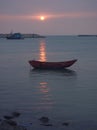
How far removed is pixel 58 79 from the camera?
3634 cm

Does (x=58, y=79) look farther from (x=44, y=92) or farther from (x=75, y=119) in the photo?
(x=75, y=119)

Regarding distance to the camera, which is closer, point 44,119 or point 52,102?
point 44,119

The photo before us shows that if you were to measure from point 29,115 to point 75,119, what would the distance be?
98.3 inches

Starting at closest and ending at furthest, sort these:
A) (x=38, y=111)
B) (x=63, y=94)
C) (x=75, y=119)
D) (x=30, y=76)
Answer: (x=75, y=119) → (x=38, y=111) → (x=63, y=94) → (x=30, y=76)

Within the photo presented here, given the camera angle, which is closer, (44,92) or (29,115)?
(29,115)

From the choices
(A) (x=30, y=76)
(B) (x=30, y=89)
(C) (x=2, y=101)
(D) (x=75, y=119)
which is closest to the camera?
(D) (x=75, y=119)

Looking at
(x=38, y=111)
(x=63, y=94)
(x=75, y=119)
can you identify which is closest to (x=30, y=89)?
(x=63, y=94)

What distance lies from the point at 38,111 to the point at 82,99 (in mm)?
4812

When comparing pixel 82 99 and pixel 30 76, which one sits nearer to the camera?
pixel 82 99

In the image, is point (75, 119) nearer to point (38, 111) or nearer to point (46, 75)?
point (38, 111)

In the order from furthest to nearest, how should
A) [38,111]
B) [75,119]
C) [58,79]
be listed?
[58,79] → [38,111] → [75,119]

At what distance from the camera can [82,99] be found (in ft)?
80.1

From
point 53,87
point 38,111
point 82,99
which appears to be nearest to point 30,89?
point 53,87

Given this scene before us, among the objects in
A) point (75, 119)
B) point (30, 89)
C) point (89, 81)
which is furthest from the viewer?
point (89, 81)
